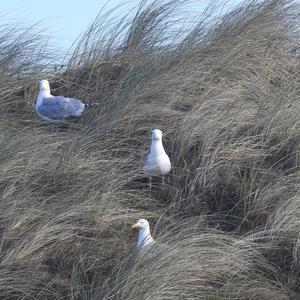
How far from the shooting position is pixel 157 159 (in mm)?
7688

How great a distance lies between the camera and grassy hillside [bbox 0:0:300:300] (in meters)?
6.59

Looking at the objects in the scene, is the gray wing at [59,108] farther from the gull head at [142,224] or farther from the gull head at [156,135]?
the gull head at [142,224]

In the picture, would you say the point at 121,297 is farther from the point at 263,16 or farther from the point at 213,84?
the point at 263,16

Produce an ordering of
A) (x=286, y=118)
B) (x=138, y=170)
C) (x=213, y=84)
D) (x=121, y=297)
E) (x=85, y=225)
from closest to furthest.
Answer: (x=121, y=297), (x=85, y=225), (x=138, y=170), (x=286, y=118), (x=213, y=84)

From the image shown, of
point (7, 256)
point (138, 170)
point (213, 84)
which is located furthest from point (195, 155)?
point (7, 256)

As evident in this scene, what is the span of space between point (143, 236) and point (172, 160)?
1.46 m

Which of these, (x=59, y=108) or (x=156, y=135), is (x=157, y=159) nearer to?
(x=156, y=135)

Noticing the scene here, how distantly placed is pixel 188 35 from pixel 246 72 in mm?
857

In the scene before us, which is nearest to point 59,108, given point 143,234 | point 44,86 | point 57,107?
point 57,107

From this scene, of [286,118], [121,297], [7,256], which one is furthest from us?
[286,118]

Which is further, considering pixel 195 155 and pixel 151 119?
pixel 151 119

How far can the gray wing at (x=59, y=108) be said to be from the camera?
898cm

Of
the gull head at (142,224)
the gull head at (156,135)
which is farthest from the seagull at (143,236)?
the gull head at (156,135)

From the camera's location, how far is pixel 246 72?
9523mm
